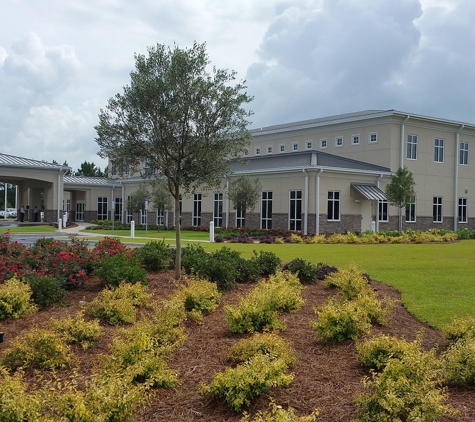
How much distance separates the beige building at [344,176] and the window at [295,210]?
0.06 m

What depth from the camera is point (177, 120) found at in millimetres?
10391

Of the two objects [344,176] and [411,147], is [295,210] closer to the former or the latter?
[344,176]

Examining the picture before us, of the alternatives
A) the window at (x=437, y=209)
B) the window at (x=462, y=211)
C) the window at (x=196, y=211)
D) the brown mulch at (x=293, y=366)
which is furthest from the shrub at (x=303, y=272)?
the window at (x=462, y=211)

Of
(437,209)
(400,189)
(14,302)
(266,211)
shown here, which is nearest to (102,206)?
(266,211)

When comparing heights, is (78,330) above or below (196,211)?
below

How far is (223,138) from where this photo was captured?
10.7 metres

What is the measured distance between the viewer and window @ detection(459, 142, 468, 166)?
41500mm

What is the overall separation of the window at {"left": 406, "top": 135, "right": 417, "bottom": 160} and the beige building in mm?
74

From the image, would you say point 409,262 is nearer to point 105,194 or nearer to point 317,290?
point 317,290

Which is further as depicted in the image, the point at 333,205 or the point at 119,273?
the point at 333,205

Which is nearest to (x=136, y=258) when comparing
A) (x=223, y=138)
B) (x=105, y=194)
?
(x=223, y=138)

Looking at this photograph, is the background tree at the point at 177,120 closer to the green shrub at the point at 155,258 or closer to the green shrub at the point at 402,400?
the green shrub at the point at 155,258

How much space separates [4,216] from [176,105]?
228 ft

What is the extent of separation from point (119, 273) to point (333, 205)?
2478cm
